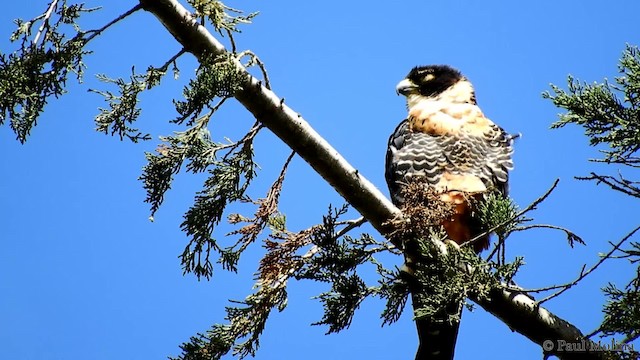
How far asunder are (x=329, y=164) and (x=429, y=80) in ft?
6.69

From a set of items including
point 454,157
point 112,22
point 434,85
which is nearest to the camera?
point 112,22

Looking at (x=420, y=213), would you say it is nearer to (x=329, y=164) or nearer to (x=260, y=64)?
(x=329, y=164)

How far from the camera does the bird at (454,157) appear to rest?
12.1ft

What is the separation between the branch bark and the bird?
63 centimetres

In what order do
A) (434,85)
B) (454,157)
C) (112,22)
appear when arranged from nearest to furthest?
(112,22)
(454,157)
(434,85)

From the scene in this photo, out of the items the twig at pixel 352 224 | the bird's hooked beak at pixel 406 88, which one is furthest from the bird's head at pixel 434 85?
the twig at pixel 352 224

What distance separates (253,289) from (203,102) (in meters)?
0.78

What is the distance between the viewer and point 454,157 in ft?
12.6

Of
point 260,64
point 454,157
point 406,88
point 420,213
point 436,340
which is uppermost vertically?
point 406,88

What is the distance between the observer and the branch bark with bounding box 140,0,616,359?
2762 millimetres

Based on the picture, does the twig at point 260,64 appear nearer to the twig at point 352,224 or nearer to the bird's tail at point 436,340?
the twig at point 352,224

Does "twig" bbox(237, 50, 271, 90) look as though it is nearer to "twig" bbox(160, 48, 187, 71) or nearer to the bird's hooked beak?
"twig" bbox(160, 48, 187, 71)

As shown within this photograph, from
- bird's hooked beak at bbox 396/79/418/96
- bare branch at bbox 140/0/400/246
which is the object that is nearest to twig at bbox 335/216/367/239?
bare branch at bbox 140/0/400/246

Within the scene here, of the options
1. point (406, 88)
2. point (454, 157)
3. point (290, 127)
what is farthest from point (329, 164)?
point (406, 88)
